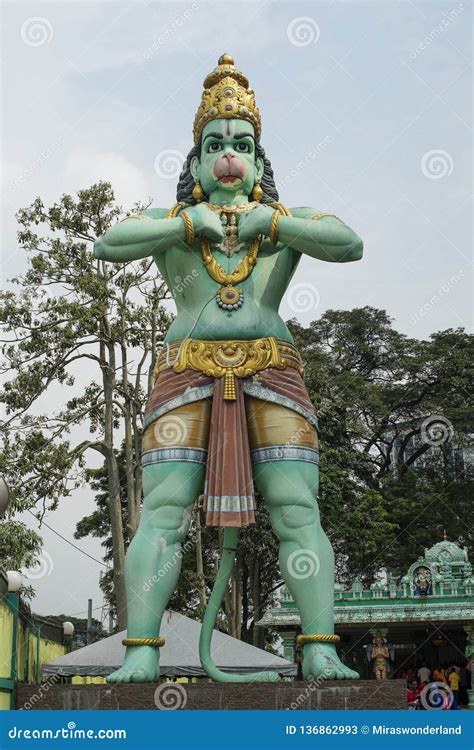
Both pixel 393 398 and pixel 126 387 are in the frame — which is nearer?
pixel 126 387

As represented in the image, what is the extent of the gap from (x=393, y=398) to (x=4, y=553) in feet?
56.7

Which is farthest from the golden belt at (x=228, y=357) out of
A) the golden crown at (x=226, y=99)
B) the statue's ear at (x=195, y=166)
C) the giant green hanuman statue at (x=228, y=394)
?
the golden crown at (x=226, y=99)

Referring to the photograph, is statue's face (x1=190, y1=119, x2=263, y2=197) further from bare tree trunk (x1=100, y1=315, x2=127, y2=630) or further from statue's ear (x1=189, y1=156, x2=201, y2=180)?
bare tree trunk (x1=100, y1=315, x2=127, y2=630)

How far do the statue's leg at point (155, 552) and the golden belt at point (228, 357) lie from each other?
0.57 metres

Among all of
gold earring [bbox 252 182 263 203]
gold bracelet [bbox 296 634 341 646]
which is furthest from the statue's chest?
gold bracelet [bbox 296 634 341 646]

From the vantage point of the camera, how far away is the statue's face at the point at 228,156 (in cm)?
598

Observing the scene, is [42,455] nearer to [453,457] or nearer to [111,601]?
[111,601]

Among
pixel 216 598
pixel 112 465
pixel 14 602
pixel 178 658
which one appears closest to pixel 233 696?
pixel 216 598

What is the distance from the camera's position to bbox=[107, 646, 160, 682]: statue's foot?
5.08m

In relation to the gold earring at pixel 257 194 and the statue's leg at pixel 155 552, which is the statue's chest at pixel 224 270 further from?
the statue's leg at pixel 155 552

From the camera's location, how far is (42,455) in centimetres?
1294

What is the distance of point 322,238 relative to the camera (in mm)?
5574
